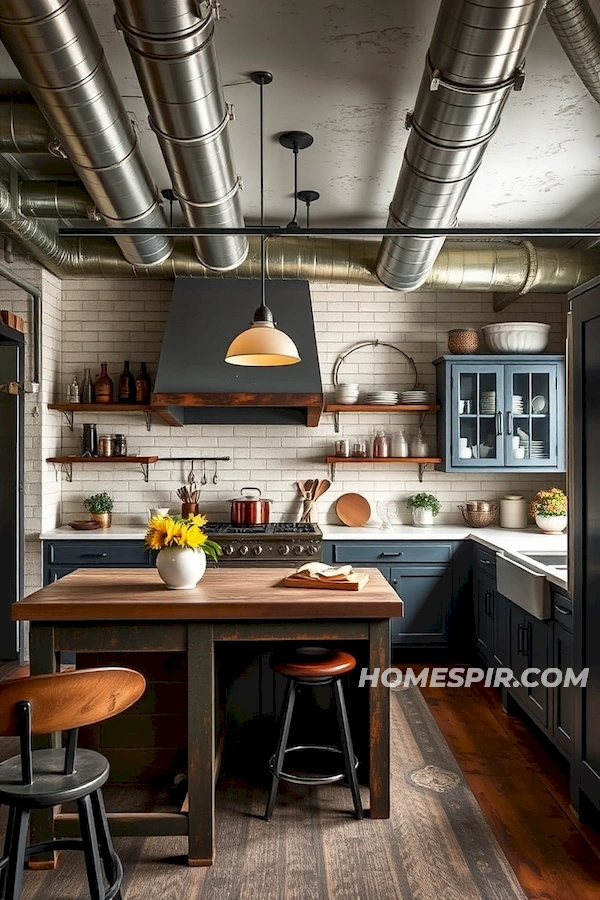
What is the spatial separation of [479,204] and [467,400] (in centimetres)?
162

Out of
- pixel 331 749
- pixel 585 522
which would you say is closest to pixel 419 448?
pixel 585 522

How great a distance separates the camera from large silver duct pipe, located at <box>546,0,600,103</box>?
2773mm

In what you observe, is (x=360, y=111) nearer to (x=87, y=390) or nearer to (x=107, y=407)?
(x=107, y=407)

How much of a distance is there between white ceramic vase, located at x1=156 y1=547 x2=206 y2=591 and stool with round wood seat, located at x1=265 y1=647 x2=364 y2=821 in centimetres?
55

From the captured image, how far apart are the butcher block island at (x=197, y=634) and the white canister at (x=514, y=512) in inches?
136

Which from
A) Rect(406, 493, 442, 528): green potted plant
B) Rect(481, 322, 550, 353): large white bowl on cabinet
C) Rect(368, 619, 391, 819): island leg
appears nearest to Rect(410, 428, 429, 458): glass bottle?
Rect(406, 493, 442, 528): green potted plant

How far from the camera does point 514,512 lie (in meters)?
6.54

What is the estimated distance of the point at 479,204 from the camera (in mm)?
5402

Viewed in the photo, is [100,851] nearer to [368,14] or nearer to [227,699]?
[227,699]

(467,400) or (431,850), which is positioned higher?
(467,400)

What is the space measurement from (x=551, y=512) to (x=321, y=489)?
6.09ft

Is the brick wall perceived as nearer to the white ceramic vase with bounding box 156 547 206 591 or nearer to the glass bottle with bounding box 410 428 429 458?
the glass bottle with bounding box 410 428 429 458

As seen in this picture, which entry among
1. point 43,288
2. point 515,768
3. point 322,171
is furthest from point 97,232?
point 515,768

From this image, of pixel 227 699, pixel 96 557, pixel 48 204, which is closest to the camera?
pixel 227 699
